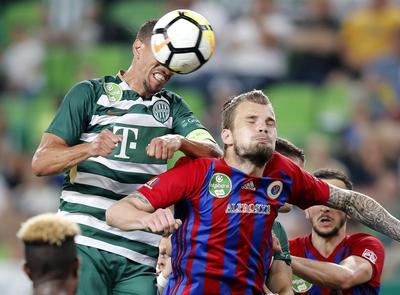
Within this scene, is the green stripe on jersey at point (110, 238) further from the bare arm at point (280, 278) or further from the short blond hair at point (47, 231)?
the short blond hair at point (47, 231)

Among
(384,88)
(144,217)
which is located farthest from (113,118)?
(384,88)

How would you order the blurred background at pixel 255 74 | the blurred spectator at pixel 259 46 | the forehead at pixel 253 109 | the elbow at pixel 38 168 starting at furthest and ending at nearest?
the blurred spectator at pixel 259 46, the blurred background at pixel 255 74, the elbow at pixel 38 168, the forehead at pixel 253 109

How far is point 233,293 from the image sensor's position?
5863 millimetres

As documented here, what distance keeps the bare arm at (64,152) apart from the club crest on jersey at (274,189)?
935 millimetres

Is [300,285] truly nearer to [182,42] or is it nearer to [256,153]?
[256,153]

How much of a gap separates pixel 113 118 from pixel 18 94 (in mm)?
9675

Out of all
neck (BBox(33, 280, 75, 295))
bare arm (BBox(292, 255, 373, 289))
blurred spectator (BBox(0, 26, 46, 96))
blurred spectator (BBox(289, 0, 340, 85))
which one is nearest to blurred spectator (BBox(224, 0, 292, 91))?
blurred spectator (BBox(289, 0, 340, 85))

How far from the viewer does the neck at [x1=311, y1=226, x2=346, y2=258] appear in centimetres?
732

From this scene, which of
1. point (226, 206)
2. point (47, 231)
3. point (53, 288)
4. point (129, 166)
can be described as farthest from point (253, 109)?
point (53, 288)

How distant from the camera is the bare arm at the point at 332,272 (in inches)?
263

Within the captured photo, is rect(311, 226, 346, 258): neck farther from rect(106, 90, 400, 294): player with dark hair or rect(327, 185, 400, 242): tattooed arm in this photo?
rect(106, 90, 400, 294): player with dark hair

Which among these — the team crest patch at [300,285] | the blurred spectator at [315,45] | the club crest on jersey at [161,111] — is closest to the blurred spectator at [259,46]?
the blurred spectator at [315,45]

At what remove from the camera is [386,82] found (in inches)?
551

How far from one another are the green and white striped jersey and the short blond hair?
1782 mm
